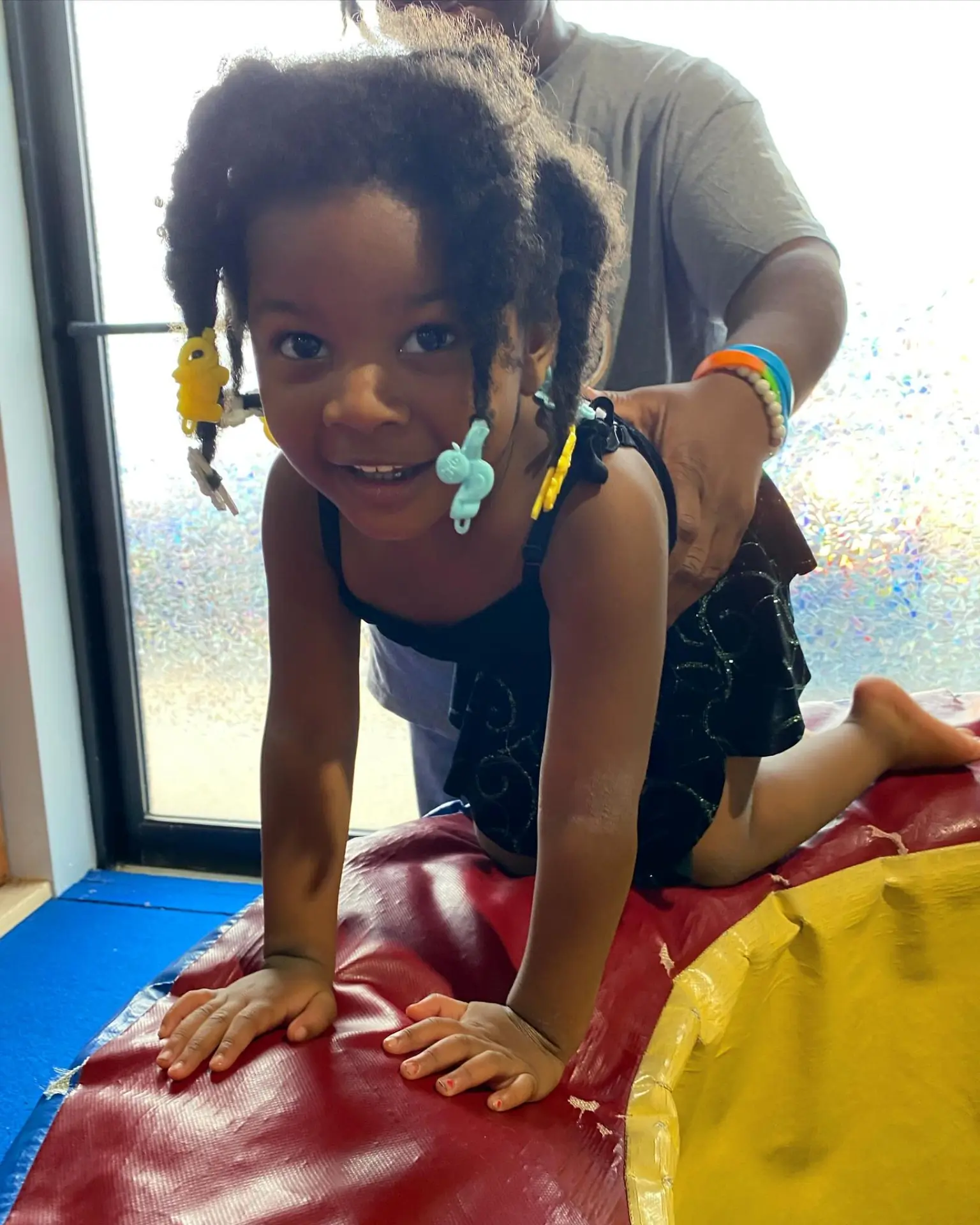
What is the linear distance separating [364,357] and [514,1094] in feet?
1.44

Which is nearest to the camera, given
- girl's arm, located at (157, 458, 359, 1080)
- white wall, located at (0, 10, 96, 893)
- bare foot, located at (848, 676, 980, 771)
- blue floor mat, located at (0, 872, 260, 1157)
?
girl's arm, located at (157, 458, 359, 1080)

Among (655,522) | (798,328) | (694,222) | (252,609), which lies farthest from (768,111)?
(252,609)

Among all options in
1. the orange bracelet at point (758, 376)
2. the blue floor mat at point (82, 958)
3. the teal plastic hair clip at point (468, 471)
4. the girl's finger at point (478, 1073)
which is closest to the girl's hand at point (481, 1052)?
the girl's finger at point (478, 1073)

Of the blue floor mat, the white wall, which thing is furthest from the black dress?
the white wall

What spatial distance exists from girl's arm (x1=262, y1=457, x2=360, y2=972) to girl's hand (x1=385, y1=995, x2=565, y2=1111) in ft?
0.34

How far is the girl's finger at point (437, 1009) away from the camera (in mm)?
668

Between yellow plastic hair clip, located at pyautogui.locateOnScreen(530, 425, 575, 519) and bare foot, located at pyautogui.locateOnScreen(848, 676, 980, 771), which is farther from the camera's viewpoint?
bare foot, located at pyautogui.locateOnScreen(848, 676, 980, 771)

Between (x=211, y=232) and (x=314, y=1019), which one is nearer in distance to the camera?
(x=211, y=232)

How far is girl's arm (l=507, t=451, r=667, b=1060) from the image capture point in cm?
62

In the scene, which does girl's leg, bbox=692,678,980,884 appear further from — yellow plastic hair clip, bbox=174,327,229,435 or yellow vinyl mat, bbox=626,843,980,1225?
yellow plastic hair clip, bbox=174,327,229,435

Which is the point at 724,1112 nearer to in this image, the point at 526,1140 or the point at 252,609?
the point at 526,1140

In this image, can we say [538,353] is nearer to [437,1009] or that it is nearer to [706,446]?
[706,446]

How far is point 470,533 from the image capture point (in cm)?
65

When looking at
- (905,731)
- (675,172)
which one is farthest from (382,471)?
(905,731)
